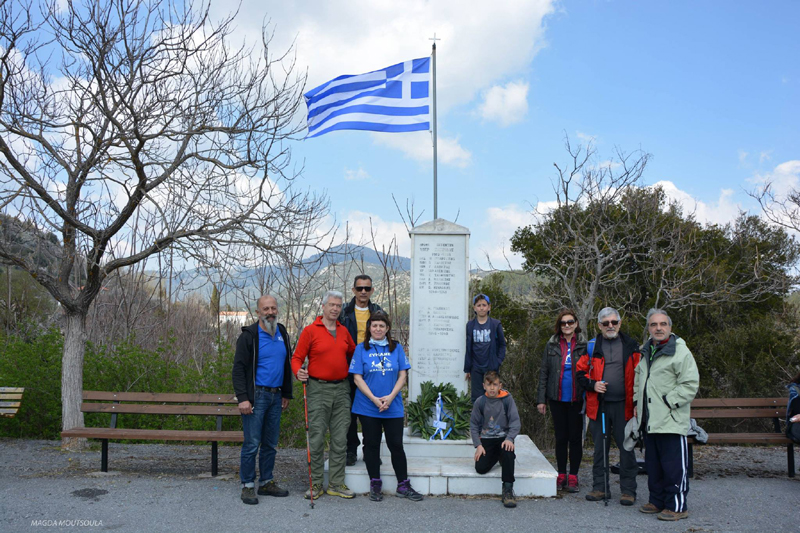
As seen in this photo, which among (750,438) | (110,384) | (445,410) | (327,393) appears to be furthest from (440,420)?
(110,384)

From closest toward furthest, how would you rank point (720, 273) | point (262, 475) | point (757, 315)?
1. point (262, 475)
2. point (720, 273)
3. point (757, 315)

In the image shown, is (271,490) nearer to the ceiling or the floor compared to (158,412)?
nearer to the floor

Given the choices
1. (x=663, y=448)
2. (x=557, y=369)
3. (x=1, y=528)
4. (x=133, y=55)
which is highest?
(x=133, y=55)

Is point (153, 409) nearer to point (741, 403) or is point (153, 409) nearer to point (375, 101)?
point (375, 101)

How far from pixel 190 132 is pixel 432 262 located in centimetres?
359

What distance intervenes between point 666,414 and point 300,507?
3432 millimetres

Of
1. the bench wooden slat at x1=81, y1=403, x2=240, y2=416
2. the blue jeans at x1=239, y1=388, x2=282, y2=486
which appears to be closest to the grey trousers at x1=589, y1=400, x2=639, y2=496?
the blue jeans at x1=239, y1=388, x2=282, y2=486

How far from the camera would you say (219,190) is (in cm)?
775

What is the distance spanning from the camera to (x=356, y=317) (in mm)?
6277

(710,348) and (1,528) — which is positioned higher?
(710,348)

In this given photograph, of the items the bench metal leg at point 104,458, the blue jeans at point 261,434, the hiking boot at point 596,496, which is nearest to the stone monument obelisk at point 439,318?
the hiking boot at point 596,496

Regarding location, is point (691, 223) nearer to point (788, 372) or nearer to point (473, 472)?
point (788, 372)

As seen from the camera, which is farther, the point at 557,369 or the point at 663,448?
the point at 557,369

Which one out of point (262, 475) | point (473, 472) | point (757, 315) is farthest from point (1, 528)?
point (757, 315)
